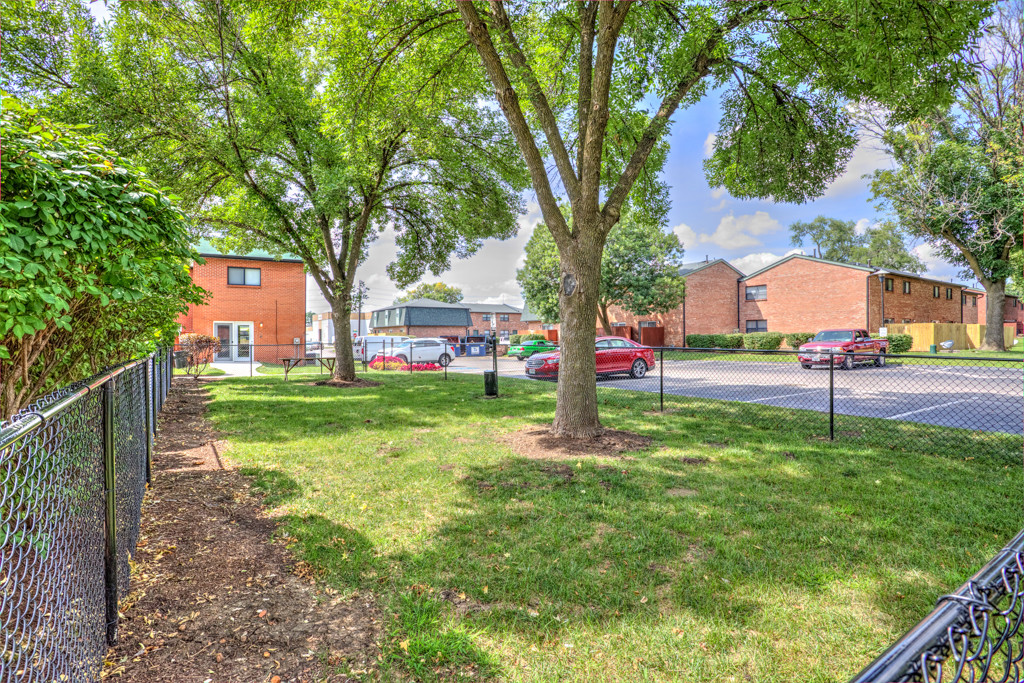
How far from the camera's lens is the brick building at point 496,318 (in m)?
65.2

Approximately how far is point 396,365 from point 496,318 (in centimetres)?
4050

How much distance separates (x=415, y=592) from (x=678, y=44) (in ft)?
32.1

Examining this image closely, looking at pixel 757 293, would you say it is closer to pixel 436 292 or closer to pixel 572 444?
pixel 572 444

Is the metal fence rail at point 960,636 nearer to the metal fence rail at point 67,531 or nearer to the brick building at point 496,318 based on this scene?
the metal fence rail at point 67,531

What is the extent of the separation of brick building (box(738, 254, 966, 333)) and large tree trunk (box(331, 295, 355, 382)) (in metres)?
29.8

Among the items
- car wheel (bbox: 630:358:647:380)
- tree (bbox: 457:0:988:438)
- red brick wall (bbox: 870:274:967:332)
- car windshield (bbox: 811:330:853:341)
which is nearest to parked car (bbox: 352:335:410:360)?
car wheel (bbox: 630:358:647:380)

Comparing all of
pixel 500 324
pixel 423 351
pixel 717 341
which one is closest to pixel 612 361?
pixel 423 351

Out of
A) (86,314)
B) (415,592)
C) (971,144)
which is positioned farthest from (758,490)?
(971,144)

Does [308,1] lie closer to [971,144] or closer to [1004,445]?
[1004,445]

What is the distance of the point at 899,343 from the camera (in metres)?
27.0

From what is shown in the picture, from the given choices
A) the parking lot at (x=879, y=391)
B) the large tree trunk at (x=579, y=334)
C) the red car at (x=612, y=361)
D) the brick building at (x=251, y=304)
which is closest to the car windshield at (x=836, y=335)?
the parking lot at (x=879, y=391)

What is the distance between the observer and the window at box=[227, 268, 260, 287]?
26.8m

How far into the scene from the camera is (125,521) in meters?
3.38

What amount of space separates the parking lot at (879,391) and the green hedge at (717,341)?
14441 mm
